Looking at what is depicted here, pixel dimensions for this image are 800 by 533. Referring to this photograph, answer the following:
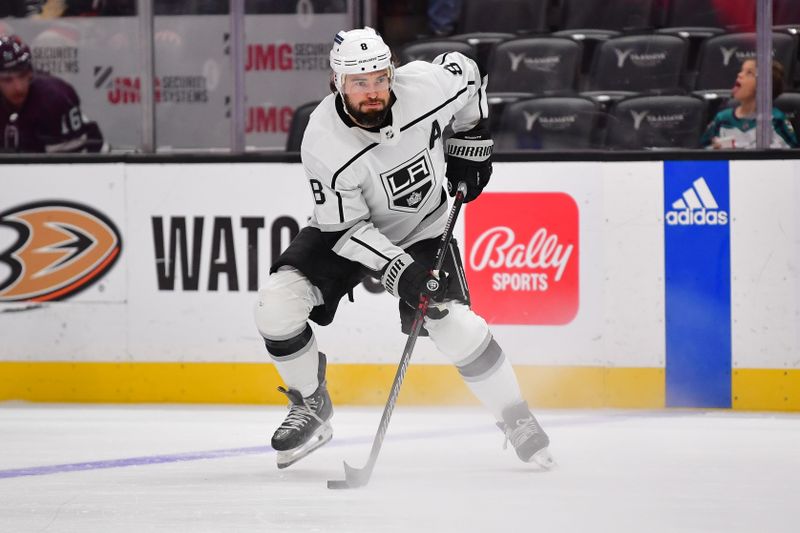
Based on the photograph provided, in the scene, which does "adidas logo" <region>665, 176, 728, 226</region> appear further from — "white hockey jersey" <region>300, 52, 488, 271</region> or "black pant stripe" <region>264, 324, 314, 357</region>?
"black pant stripe" <region>264, 324, 314, 357</region>

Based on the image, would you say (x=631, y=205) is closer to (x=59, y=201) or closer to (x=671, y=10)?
(x=671, y=10)

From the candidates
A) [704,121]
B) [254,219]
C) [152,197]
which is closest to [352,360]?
[254,219]

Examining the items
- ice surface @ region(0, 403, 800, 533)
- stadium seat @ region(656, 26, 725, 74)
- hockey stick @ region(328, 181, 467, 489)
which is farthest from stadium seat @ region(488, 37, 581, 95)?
hockey stick @ region(328, 181, 467, 489)

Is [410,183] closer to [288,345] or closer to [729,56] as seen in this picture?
[288,345]

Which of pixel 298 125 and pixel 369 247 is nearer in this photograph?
pixel 369 247

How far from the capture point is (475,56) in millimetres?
4602

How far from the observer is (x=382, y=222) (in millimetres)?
3148

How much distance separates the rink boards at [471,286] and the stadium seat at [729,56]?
1.03 ft

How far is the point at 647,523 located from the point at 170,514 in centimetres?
98

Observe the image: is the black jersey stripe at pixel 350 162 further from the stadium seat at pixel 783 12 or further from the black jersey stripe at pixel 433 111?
the stadium seat at pixel 783 12

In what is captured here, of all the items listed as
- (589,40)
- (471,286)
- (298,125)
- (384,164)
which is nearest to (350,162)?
(384,164)

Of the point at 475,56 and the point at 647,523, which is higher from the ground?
the point at 475,56

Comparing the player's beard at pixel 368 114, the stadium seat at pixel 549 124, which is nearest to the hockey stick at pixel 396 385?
the player's beard at pixel 368 114

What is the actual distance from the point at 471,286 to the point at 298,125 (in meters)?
0.82
